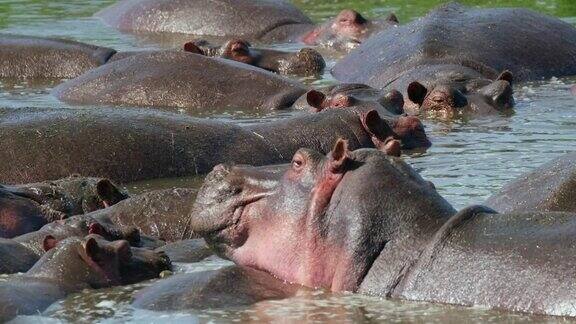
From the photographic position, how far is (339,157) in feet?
18.8

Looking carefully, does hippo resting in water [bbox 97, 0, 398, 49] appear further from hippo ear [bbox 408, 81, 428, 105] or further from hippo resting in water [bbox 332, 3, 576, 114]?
hippo ear [bbox 408, 81, 428, 105]

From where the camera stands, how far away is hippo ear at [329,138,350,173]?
5723mm

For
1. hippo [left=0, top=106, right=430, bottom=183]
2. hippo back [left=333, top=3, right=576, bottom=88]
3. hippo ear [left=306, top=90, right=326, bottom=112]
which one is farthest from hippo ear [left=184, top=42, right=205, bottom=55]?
hippo [left=0, top=106, right=430, bottom=183]

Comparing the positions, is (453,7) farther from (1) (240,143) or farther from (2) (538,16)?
(1) (240,143)

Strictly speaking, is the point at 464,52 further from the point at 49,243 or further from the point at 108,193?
the point at 49,243

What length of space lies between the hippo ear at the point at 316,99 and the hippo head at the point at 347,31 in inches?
185

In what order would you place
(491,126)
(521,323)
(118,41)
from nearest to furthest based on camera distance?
1. (521,323)
2. (491,126)
3. (118,41)

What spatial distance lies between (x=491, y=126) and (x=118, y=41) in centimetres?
660

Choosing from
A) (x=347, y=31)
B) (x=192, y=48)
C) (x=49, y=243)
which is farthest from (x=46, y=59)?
(x=49, y=243)

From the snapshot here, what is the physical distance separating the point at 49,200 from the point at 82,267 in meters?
1.70

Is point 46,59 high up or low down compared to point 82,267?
down

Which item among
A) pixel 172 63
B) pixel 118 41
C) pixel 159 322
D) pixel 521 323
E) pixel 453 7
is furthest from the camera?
pixel 118 41

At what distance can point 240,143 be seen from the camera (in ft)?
30.3

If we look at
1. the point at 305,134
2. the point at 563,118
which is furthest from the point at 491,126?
the point at 305,134
